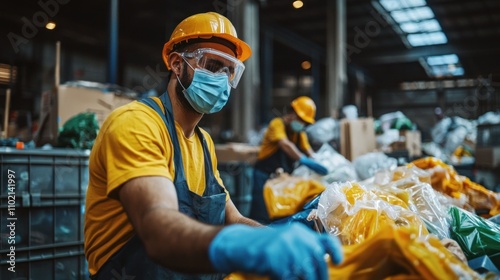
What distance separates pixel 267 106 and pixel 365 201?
36.4 ft

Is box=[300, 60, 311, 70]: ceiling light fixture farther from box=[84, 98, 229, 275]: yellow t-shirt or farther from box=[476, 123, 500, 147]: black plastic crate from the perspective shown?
box=[84, 98, 229, 275]: yellow t-shirt

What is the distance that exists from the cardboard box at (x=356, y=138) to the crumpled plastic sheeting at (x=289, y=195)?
1.40m

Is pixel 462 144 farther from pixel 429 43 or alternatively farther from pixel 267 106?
pixel 429 43

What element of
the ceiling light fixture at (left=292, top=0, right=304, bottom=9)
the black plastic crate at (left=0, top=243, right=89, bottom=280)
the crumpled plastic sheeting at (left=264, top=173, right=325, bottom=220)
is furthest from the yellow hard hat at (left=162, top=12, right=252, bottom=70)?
the ceiling light fixture at (left=292, top=0, right=304, bottom=9)

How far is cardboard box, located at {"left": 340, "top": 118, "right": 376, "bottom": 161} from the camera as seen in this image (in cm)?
485

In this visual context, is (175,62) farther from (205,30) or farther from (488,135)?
(488,135)

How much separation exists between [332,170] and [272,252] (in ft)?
→ 10.7

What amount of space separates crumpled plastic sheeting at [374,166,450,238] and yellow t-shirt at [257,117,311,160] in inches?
97.0

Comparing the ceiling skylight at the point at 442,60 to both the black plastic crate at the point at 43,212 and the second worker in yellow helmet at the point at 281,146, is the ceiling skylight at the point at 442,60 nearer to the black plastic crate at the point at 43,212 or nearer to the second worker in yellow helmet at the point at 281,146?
the second worker in yellow helmet at the point at 281,146

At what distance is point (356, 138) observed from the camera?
489 cm

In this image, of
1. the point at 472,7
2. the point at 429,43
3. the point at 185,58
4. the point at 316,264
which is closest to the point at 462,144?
the point at 185,58

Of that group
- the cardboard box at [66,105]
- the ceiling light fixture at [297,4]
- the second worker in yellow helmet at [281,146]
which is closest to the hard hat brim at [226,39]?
the cardboard box at [66,105]

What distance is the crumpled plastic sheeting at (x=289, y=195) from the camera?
3436 mm

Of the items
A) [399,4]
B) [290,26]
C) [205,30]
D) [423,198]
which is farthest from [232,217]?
[290,26]
